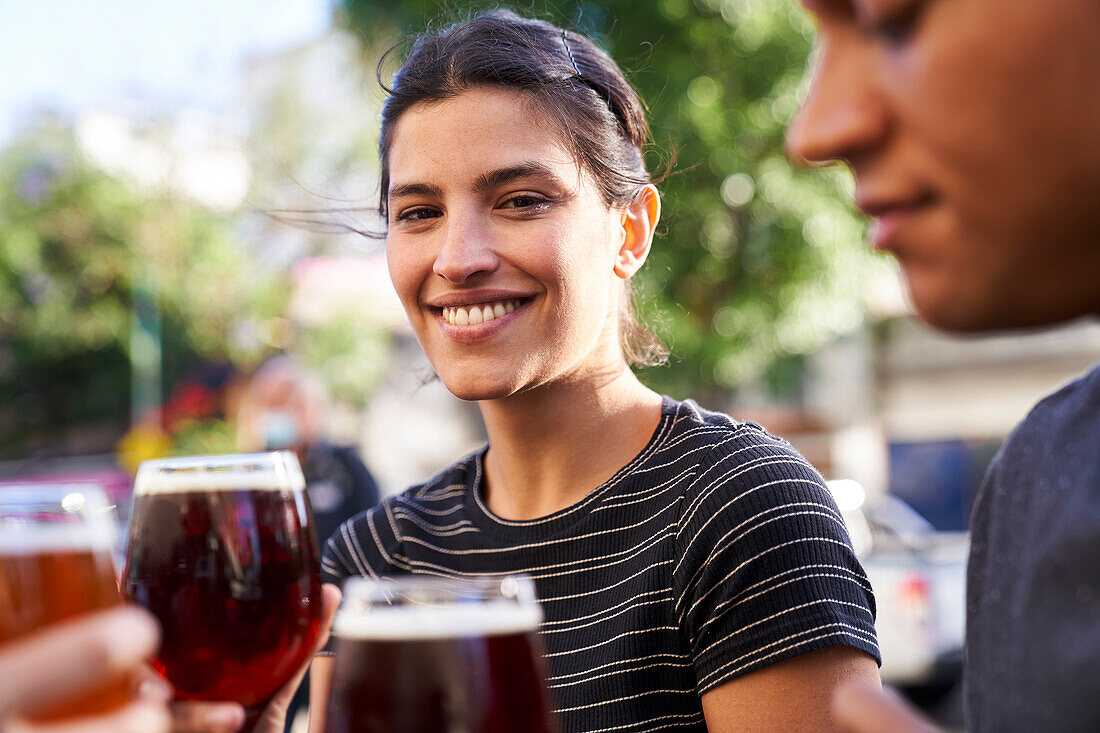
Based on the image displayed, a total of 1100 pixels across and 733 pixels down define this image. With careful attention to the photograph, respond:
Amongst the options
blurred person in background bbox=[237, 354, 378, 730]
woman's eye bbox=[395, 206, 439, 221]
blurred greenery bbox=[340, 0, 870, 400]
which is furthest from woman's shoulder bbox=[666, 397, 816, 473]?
blurred greenery bbox=[340, 0, 870, 400]

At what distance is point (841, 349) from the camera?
18.4 meters

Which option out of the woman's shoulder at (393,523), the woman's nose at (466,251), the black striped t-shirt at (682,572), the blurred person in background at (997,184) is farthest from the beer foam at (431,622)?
the woman's shoulder at (393,523)

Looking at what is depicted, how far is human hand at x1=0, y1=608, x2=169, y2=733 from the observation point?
64cm

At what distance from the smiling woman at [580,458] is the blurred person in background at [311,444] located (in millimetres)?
3202

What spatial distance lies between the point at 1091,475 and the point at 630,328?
5.69ft

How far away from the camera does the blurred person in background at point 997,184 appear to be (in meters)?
0.60

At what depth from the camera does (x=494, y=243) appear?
1846mm

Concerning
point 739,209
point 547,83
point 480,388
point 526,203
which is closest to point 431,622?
point 480,388

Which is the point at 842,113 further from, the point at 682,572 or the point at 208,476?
the point at 682,572

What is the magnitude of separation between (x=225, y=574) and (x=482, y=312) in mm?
918

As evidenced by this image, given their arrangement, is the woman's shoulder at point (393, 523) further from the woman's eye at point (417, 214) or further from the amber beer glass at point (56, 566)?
the amber beer glass at point (56, 566)

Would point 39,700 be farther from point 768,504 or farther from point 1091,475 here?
point 768,504

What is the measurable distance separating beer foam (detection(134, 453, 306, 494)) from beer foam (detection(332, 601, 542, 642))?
36 centimetres

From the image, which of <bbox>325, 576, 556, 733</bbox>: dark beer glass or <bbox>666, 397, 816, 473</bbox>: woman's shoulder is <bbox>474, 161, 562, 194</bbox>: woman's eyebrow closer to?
<bbox>666, 397, 816, 473</bbox>: woman's shoulder
